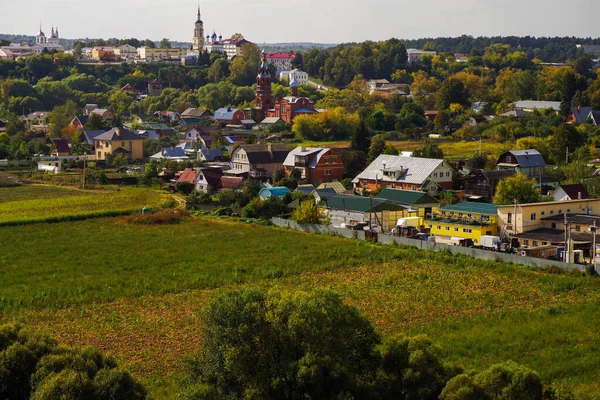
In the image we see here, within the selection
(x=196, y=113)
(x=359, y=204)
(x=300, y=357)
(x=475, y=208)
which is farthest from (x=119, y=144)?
(x=300, y=357)

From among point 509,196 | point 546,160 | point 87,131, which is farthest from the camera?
point 87,131

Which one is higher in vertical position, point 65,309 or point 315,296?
point 315,296

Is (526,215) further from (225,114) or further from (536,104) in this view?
(225,114)

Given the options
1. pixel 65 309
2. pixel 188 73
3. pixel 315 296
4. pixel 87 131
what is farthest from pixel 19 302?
pixel 188 73

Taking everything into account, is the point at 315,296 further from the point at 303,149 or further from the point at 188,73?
the point at 188,73

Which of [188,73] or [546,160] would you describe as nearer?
[546,160]

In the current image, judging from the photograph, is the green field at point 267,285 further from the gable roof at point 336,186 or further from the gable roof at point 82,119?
the gable roof at point 82,119
